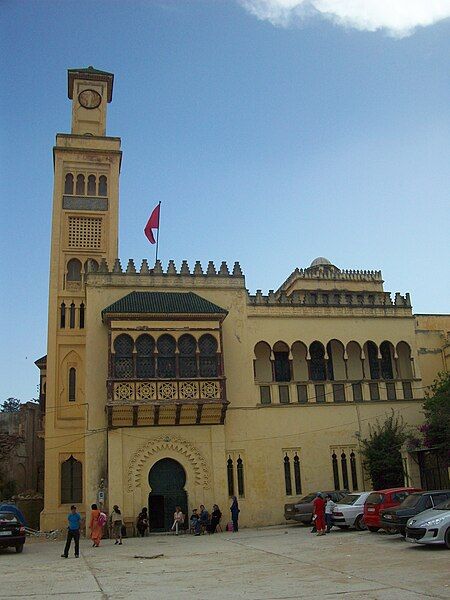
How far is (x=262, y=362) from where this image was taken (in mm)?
32969

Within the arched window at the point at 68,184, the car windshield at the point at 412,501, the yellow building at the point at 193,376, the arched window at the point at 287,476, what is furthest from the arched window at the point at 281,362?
the arched window at the point at 68,184

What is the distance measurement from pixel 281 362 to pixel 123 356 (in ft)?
29.2

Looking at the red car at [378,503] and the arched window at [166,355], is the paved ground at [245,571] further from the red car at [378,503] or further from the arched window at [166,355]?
the arched window at [166,355]

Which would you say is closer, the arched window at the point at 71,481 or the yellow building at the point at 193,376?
the yellow building at the point at 193,376

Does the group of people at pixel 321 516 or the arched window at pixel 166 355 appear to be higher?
the arched window at pixel 166 355

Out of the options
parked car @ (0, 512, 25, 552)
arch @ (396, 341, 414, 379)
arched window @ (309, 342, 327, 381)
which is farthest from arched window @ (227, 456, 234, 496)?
parked car @ (0, 512, 25, 552)

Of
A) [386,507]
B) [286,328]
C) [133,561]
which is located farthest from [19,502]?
[386,507]

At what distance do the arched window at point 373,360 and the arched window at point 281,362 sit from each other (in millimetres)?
4651

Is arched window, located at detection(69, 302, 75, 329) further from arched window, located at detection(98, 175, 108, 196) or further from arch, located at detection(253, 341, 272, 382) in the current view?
arch, located at detection(253, 341, 272, 382)

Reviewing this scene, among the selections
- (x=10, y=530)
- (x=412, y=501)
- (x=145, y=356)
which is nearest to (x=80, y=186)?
(x=145, y=356)

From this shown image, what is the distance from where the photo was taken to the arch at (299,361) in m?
33.1

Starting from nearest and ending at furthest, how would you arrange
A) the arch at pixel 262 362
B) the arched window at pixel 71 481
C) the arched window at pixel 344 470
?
the arched window at pixel 344 470
the arched window at pixel 71 481
the arch at pixel 262 362

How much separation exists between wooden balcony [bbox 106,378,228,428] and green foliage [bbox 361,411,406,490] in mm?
7785

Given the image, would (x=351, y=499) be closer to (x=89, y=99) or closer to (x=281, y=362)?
(x=281, y=362)
